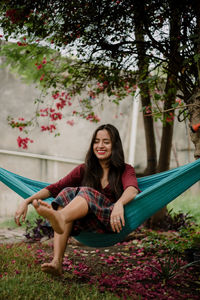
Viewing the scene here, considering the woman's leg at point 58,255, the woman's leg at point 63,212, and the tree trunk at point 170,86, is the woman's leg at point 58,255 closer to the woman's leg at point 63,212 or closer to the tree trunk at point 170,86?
the woman's leg at point 63,212

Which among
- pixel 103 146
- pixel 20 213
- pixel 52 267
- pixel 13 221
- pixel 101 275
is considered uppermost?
pixel 103 146

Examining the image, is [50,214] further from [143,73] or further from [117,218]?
[143,73]

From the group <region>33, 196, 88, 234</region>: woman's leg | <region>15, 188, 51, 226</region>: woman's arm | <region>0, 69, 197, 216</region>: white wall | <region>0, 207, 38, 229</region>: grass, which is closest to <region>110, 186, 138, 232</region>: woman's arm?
<region>33, 196, 88, 234</region>: woman's leg

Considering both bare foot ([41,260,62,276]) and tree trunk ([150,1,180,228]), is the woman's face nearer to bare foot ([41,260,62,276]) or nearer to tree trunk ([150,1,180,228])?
tree trunk ([150,1,180,228])

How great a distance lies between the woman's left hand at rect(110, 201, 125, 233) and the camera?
179cm

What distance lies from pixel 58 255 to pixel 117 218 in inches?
15.2

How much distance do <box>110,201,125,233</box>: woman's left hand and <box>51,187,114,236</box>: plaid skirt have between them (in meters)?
0.06

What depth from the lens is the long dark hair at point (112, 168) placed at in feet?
7.06

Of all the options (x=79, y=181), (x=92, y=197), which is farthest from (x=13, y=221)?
(x=92, y=197)

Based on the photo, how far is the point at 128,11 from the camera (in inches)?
86.3

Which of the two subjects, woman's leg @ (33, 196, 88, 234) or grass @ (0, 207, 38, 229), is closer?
woman's leg @ (33, 196, 88, 234)

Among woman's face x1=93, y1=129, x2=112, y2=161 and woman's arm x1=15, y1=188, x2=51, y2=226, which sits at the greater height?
woman's face x1=93, y1=129, x2=112, y2=161

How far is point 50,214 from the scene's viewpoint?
1566 millimetres

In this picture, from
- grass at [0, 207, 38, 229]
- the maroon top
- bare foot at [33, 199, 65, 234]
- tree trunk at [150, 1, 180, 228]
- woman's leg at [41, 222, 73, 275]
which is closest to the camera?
bare foot at [33, 199, 65, 234]
